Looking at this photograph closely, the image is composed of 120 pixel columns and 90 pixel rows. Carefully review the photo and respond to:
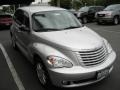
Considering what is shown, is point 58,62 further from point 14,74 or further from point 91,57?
point 14,74

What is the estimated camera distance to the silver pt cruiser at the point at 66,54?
443 cm

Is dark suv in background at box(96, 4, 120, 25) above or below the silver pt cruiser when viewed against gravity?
below

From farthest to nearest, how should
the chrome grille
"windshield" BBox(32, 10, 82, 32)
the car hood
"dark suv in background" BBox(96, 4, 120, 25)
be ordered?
"dark suv in background" BBox(96, 4, 120, 25) < "windshield" BBox(32, 10, 82, 32) < the car hood < the chrome grille

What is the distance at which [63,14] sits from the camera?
6496 mm

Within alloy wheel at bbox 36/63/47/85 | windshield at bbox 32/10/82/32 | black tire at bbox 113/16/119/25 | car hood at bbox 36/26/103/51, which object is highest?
windshield at bbox 32/10/82/32

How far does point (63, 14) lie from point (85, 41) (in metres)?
1.85

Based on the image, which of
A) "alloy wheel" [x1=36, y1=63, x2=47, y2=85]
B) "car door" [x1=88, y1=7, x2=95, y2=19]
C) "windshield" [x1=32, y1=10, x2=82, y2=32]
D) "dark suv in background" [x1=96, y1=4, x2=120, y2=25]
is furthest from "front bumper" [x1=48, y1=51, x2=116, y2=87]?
Result: "car door" [x1=88, y1=7, x2=95, y2=19]

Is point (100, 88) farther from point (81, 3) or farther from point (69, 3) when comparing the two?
point (81, 3)

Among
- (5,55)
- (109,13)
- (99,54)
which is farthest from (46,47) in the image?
(109,13)

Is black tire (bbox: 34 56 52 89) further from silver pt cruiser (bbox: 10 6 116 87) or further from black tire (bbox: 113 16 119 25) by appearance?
black tire (bbox: 113 16 119 25)

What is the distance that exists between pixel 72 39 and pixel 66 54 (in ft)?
1.73

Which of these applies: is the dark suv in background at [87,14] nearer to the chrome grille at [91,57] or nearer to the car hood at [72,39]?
the car hood at [72,39]

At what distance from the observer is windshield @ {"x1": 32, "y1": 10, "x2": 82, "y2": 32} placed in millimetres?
5797

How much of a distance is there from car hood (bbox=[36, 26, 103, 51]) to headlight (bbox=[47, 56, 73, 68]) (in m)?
0.30
